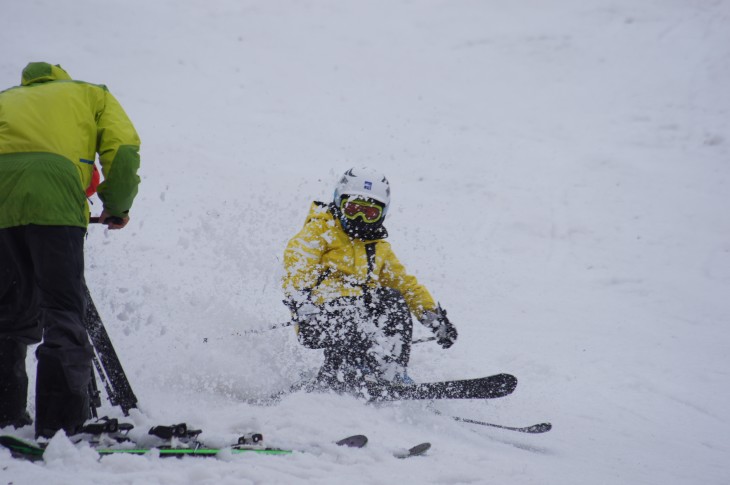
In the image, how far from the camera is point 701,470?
13.0 feet

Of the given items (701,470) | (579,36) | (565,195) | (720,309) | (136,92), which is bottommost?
(701,470)

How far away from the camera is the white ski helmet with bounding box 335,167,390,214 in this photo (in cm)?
474

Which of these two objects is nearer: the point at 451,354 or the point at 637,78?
the point at 451,354

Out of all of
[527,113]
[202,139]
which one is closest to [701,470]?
[202,139]

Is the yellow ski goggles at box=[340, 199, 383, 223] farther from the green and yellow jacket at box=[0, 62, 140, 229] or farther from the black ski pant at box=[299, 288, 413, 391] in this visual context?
the green and yellow jacket at box=[0, 62, 140, 229]

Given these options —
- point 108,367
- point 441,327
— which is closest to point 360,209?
point 441,327

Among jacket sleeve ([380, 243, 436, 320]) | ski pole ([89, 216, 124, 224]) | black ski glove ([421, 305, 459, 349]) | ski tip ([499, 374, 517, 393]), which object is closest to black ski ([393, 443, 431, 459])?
ski tip ([499, 374, 517, 393])

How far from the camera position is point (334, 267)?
465 cm

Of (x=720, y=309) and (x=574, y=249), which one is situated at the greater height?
(x=574, y=249)

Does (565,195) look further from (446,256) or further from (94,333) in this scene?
(94,333)

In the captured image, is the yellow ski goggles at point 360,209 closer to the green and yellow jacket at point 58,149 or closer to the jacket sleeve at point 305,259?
the jacket sleeve at point 305,259

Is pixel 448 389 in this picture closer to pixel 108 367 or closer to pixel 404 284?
pixel 404 284

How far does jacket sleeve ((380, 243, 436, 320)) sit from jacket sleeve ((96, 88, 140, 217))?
7.52 ft

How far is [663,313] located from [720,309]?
81 centimetres
